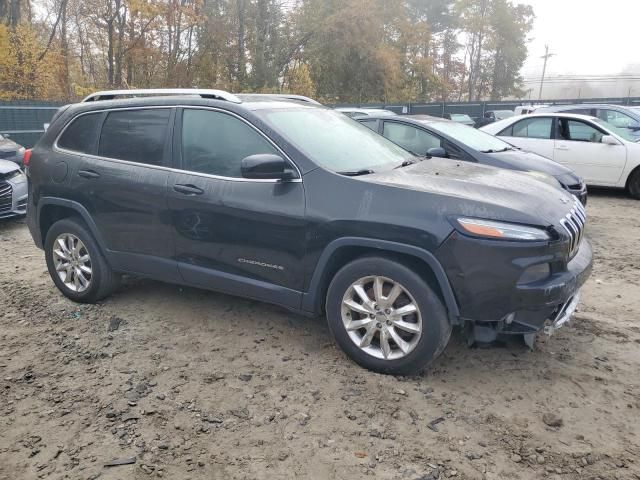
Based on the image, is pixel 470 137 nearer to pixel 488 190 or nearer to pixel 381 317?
pixel 488 190

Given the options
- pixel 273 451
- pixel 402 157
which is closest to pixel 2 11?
pixel 402 157

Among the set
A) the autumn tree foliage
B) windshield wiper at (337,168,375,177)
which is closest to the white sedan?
windshield wiper at (337,168,375,177)

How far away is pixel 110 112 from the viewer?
14.4ft

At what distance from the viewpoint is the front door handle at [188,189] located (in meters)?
3.79

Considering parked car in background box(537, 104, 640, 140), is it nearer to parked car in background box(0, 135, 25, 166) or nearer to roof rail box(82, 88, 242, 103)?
roof rail box(82, 88, 242, 103)

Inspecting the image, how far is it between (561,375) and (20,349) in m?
3.72

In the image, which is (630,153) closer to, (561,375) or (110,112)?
(561,375)

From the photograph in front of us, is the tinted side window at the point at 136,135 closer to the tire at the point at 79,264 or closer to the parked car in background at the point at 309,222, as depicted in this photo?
the parked car in background at the point at 309,222

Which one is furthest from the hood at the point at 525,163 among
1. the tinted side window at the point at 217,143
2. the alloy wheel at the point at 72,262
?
the alloy wheel at the point at 72,262

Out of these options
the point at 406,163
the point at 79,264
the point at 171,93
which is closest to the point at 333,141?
the point at 406,163

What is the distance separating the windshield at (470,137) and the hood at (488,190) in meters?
3.24

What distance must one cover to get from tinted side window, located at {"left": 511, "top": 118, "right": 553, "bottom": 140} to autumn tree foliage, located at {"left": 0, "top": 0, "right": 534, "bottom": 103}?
699 inches

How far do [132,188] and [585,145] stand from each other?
26.3 feet

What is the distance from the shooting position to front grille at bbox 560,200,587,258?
3215 millimetres
